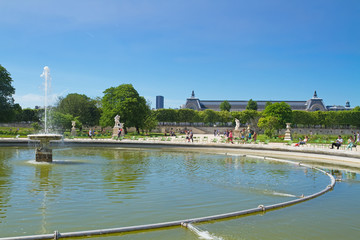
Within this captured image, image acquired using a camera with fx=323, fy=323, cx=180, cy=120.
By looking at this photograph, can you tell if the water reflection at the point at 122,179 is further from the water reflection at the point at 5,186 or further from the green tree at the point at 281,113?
the green tree at the point at 281,113

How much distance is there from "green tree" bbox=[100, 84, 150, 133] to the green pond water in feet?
111

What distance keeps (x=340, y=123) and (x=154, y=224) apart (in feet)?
261

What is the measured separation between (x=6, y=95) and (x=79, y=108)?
22839 mm

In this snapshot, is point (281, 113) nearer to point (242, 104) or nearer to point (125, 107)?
point (125, 107)

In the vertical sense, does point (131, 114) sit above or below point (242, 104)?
below

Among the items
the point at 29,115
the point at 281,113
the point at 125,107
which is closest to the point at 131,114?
the point at 125,107

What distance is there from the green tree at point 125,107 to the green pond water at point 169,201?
3382cm

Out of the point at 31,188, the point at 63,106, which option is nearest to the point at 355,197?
the point at 31,188

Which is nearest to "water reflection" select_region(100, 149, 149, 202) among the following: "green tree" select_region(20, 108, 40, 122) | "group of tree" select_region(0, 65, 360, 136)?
"group of tree" select_region(0, 65, 360, 136)

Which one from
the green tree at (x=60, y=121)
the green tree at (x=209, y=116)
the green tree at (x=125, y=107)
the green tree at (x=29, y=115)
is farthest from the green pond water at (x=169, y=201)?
the green tree at (x=29, y=115)

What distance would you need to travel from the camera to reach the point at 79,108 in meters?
63.7

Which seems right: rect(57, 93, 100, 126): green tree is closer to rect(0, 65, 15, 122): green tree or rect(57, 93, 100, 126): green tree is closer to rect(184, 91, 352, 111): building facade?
rect(0, 65, 15, 122): green tree

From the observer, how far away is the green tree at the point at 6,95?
3984cm

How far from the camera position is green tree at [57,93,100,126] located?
207 ft
